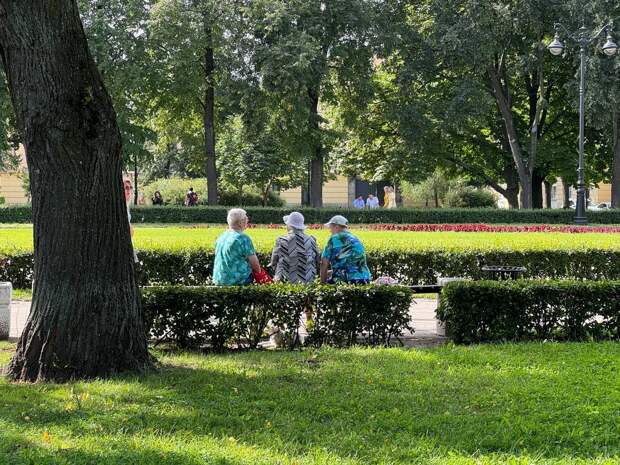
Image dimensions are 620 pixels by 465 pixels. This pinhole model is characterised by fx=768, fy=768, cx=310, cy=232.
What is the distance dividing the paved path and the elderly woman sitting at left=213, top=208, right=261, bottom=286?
186cm

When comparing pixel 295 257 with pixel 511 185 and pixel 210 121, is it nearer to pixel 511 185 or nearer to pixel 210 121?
pixel 210 121

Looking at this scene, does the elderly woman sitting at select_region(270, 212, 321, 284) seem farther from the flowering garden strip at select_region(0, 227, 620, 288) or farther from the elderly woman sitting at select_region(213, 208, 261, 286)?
the flowering garden strip at select_region(0, 227, 620, 288)

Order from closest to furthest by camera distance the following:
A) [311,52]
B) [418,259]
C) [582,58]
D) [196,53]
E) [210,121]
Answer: [418,259] < [582,58] < [311,52] < [196,53] < [210,121]

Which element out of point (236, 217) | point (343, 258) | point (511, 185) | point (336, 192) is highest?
point (336, 192)

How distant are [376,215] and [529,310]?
65.3 ft

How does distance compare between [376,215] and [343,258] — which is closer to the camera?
[343,258]

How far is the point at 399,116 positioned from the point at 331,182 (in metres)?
22.6

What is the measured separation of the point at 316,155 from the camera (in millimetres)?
32000

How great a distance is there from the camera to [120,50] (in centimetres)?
2911

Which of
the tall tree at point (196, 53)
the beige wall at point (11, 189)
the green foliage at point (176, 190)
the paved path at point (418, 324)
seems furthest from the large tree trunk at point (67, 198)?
the beige wall at point (11, 189)

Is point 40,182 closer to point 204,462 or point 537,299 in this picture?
point 204,462

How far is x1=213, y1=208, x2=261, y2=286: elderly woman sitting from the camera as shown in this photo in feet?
27.8

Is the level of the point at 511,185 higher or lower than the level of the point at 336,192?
lower

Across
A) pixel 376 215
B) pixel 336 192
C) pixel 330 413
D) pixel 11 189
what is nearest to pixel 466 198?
pixel 336 192
